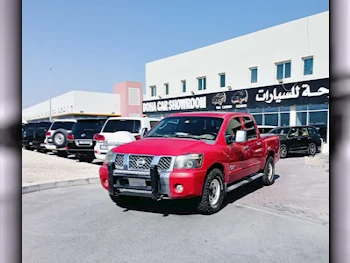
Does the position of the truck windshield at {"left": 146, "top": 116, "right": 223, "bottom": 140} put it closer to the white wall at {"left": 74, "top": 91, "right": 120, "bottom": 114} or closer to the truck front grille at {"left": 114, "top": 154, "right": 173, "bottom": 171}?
the truck front grille at {"left": 114, "top": 154, "right": 173, "bottom": 171}

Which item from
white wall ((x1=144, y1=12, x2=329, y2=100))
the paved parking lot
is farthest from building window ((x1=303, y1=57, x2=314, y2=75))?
the paved parking lot

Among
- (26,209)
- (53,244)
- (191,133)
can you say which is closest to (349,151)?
(53,244)

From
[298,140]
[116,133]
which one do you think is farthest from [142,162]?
[298,140]

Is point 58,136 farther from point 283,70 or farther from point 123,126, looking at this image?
point 283,70

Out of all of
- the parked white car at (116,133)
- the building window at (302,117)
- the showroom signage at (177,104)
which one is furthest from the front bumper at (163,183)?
the showroom signage at (177,104)

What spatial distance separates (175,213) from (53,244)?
2.16m

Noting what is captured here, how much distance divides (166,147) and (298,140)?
1178 centimetres

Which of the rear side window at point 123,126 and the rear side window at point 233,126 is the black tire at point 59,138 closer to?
the rear side window at point 123,126

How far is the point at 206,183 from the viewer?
5371 mm

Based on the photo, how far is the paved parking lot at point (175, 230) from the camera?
12.5 feet

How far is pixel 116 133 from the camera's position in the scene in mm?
10680

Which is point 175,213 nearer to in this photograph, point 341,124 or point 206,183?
point 206,183

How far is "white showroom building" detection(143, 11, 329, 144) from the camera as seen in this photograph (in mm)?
20281

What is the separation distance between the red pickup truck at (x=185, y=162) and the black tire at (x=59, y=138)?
9.09 m
